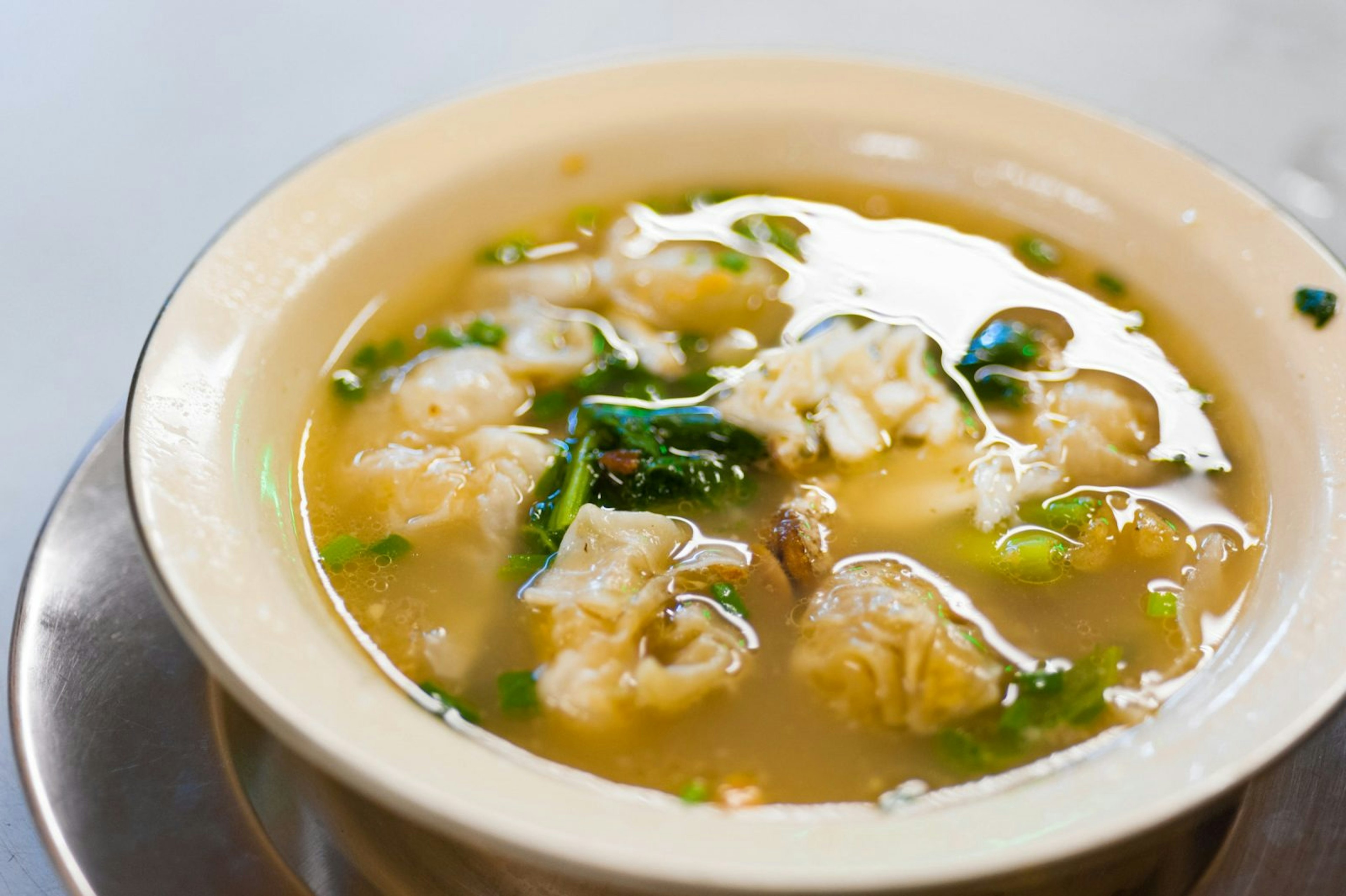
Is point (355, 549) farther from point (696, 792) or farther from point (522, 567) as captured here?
point (696, 792)

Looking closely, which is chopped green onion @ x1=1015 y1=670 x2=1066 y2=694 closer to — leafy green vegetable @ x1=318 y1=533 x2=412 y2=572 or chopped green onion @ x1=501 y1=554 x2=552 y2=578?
chopped green onion @ x1=501 y1=554 x2=552 y2=578

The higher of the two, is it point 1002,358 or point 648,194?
point 648,194

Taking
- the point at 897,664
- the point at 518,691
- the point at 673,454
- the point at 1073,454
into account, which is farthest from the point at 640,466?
the point at 1073,454

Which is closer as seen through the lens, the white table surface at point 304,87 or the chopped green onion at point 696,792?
the chopped green onion at point 696,792

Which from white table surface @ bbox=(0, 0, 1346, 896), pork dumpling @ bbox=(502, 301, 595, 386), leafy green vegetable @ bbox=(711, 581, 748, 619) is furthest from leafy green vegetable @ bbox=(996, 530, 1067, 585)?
white table surface @ bbox=(0, 0, 1346, 896)

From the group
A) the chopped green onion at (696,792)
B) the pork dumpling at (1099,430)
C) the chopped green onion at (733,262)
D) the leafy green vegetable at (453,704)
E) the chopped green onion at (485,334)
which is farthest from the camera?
the chopped green onion at (733,262)

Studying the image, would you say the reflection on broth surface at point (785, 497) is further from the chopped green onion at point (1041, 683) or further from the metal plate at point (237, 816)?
the metal plate at point (237, 816)

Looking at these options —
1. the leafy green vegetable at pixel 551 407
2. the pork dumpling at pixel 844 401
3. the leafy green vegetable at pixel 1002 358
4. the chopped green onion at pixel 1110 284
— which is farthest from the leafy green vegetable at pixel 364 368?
the chopped green onion at pixel 1110 284
